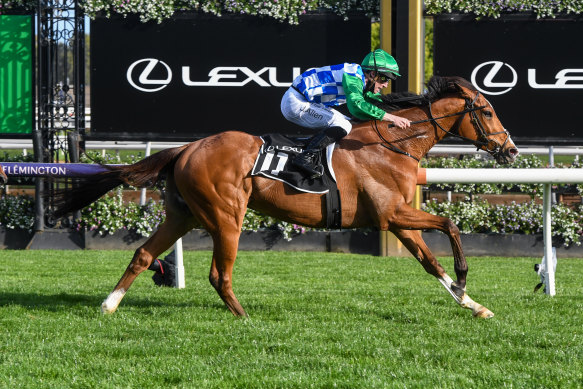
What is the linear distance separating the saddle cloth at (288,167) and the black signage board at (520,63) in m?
5.01

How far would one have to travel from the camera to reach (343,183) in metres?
5.57

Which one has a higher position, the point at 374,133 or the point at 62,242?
the point at 374,133

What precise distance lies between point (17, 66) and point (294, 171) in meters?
5.97

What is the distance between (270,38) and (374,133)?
4.79 meters

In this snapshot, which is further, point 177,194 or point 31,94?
point 31,94

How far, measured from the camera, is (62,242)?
10141mm

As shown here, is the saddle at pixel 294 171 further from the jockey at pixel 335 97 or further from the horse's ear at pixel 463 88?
the horse's ear at pixel 463 88

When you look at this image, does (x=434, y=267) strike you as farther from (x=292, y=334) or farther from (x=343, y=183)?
(x=292, y=334)

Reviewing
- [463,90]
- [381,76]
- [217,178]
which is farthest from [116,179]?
[463,90]

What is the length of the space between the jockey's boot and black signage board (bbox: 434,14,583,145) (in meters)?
4.90

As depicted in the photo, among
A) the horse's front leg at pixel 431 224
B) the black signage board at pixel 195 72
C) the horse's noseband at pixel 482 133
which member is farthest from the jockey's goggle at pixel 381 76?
the black signage board at pixel 195 72

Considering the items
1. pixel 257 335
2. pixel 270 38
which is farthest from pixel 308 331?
pixel 270 38

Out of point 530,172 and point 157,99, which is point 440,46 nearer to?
point 157,99

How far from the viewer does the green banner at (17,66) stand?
33.3 ft
